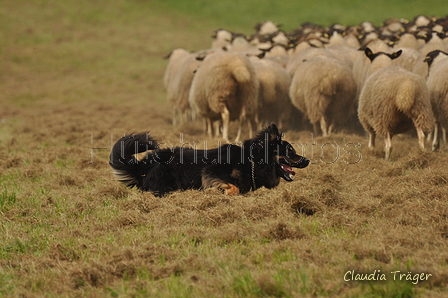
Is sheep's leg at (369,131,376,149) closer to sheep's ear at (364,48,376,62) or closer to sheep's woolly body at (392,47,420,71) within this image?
sheep's ear at (364,48,376,62)

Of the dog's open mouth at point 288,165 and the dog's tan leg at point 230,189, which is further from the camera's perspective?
the dog's open mouth at point 288,165

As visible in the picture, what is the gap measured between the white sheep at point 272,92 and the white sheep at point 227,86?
1.29 meters

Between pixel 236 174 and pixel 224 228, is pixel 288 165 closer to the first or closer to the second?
pixel 236 174

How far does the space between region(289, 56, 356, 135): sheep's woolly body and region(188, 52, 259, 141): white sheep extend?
3.71 feet

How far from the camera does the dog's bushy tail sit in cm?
535

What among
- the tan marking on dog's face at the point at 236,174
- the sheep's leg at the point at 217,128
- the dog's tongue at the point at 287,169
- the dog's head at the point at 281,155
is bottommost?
the sheep's leg at the point at 217,128

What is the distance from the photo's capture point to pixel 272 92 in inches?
451

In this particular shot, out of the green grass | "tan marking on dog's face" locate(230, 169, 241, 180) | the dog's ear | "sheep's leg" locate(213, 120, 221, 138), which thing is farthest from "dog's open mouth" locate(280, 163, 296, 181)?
the green grass

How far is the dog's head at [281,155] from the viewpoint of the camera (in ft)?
18.0

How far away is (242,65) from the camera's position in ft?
31.5

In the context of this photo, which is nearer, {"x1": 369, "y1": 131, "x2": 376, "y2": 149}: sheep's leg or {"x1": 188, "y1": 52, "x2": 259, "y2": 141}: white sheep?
{"x1": 369, "y1": 131, "x2": 376, "y2": 149}: sheep's leg

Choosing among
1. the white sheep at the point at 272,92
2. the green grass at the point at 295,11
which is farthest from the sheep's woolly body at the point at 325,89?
the green grass at the point at 295,11

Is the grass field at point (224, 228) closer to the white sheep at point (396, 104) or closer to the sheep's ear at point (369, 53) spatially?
the white sheep at point (396, 104)

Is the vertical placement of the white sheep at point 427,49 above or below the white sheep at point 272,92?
above
